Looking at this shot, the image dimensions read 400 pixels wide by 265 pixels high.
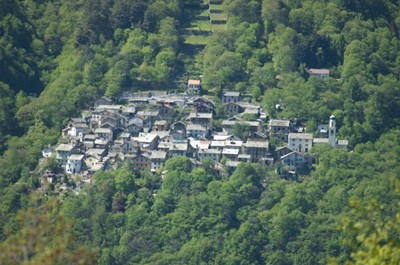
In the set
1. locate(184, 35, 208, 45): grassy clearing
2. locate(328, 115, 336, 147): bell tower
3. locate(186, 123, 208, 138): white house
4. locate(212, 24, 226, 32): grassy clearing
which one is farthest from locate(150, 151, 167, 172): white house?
locate(212, 24, 226, 32): grassy clearing

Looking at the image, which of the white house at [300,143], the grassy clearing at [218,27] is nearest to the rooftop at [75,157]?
the white house at [300,143]

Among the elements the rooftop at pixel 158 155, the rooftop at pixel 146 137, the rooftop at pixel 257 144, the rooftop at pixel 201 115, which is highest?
the rooftop at pixel 201 115

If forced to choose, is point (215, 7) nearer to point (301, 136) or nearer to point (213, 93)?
point (213, 93)

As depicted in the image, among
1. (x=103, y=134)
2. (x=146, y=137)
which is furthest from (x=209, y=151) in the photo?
(x=103, y=134)

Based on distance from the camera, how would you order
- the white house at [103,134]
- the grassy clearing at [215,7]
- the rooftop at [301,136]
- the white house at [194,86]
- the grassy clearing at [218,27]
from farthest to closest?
the grassy clearing at [215,7], the grassy clearing at [218,27], the white house at [194,86], the white house at [103,134], the rooftop at [301,136]

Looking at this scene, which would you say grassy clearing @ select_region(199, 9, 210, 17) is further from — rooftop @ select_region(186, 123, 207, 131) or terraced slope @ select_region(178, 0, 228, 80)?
rooftop @ select_region(186, 123, 207, 131)

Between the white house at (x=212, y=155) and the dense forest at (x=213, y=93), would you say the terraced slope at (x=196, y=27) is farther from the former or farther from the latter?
the white house at (x=212, y=155)

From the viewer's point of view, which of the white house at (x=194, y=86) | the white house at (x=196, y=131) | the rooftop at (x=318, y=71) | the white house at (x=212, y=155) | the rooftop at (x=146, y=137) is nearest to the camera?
the white house at (x=212, y=155)
